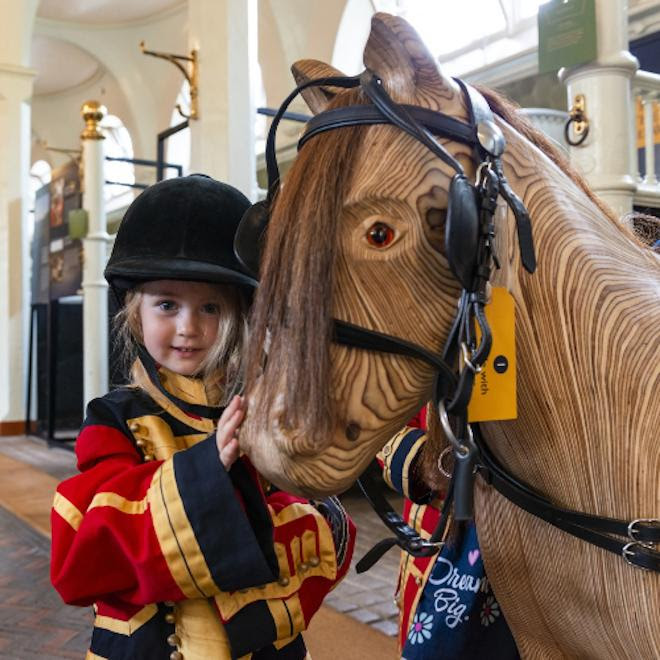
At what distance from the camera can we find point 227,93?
3.85 metres

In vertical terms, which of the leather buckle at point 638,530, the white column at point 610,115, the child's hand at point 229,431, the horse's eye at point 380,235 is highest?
the white column at point 610,115

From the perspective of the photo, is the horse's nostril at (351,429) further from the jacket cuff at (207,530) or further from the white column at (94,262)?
the white column at (94,262)

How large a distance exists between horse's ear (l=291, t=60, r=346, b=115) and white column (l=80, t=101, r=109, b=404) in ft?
17.4

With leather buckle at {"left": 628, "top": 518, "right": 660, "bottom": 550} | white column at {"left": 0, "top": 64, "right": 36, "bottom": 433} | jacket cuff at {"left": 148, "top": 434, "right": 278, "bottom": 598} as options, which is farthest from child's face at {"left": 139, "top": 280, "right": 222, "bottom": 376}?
white column at {"left": 0, "top": 64, "right": 36, "bottom": 433}

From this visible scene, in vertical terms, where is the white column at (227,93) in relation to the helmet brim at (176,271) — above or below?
above

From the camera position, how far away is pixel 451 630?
3.54 feet

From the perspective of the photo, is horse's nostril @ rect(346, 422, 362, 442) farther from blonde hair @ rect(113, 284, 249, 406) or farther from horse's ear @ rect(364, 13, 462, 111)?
blonde hair @ rect(113, 284, 249, 406)

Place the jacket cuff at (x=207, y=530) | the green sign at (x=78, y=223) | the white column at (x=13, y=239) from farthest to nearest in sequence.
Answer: the white column at (x=13, y=239) → the green sign at (x=78, y=223) → the jacket cuff at (x=207, y=530)

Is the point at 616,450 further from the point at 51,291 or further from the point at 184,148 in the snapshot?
the point at 184,148

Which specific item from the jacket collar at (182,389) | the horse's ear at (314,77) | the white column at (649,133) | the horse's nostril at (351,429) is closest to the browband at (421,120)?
the horse's ear at (314,77)

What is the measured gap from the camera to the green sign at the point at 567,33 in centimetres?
254

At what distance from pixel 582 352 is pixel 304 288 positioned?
0.29 metres

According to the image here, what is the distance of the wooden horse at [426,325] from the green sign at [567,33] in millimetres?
2126

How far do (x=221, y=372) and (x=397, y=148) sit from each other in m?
0.67
